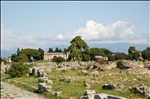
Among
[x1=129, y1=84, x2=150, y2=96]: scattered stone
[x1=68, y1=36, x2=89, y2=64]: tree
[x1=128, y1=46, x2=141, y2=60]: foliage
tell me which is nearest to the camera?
[x1=129, y1=84, x2=150, y2=96]: scattered stone

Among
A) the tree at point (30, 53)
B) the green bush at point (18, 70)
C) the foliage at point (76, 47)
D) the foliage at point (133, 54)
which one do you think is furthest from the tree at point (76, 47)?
the tree at point (30, 53)

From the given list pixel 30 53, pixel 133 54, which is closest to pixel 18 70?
pixel 133 54

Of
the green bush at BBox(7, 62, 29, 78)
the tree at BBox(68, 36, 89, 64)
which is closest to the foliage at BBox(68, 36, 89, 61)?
the tree at BBox(68, 36, 89, 64)

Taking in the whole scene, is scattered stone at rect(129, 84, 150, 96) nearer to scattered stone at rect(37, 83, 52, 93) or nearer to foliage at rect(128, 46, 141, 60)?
scattered stone at rect(37, 83, 52, 93)

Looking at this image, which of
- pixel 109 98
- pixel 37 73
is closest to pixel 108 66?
pixel 37 73

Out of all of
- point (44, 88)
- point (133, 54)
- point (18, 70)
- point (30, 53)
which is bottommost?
point (44, 88)

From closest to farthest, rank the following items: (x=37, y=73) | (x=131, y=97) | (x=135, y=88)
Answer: (x=131, y=97), (x=135, y=88), (x=37, y=73)

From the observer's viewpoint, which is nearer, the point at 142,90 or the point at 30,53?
the point at 142,90

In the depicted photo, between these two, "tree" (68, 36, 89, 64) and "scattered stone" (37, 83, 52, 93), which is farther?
"tree" (68, 36, 89, 64)

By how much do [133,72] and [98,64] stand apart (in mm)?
12166

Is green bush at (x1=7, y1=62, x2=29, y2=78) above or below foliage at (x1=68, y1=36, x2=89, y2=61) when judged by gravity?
below

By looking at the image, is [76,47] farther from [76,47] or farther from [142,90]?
[142,90]

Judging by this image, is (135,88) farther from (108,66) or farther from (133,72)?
(108,66)

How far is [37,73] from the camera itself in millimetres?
53656
